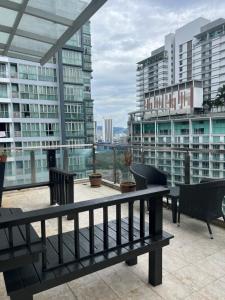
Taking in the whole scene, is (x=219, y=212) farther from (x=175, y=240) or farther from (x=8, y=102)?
(x=8, y=102)

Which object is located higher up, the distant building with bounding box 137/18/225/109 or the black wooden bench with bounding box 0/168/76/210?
the distant building with bounding box 137/18/225/109

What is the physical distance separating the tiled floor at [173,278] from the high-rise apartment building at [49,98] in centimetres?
1536

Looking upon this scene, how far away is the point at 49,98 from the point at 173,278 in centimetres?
1971

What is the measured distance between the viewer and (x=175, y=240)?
2752 mm

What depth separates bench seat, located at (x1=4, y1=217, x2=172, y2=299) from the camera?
1.40 meters

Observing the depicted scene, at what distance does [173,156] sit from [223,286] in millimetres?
2489

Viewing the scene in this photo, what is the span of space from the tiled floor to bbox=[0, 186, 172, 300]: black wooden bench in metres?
0.15

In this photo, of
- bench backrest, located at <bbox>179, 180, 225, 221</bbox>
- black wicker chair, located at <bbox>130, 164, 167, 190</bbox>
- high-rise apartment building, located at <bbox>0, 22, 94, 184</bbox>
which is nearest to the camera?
bench backrest, located at <bbox>179, 180, 225, 221</bbox>

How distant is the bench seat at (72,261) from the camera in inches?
55.0

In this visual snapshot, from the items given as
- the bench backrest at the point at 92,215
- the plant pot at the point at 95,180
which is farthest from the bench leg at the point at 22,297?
the plant pot at the point at 95,180

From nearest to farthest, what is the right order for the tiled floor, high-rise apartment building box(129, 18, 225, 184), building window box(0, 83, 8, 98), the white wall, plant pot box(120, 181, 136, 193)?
the tiled floor, high-rise apartment building box(129, 18, 225, 184), plant pot box(120, 181, 136, 193), building window box(0, 83, 8, 98), the white wall

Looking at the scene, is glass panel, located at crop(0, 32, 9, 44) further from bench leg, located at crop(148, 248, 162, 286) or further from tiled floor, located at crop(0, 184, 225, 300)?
bench leg, located at crop(148, 248, 162, 286)

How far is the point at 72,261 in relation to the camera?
1.58 metres

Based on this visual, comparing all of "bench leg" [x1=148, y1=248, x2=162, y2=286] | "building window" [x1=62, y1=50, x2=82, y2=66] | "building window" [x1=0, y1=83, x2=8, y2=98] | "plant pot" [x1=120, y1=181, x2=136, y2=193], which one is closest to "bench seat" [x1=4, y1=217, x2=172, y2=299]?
"bench leg" [x1=148, y1=248, x2=162, y2=286]
